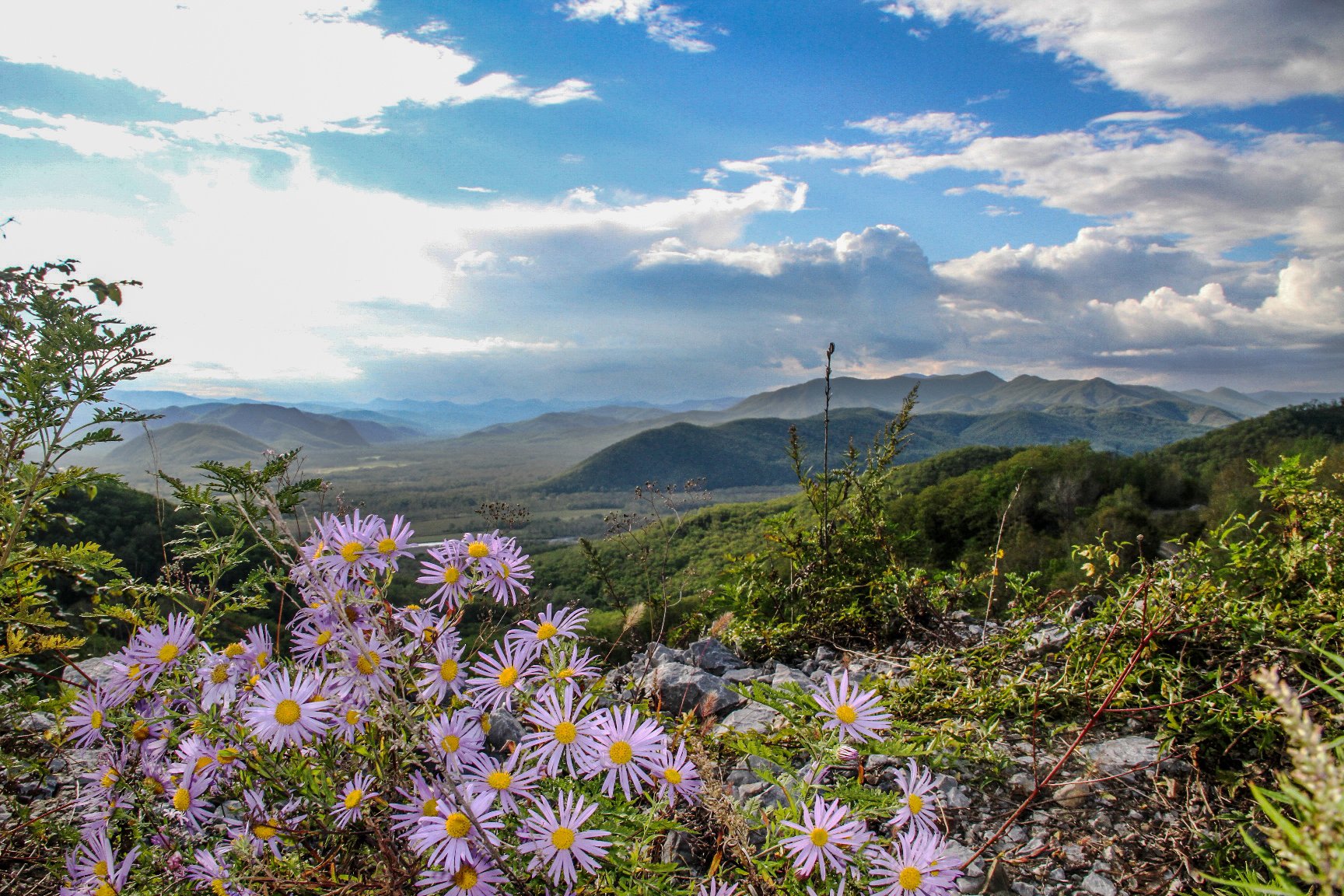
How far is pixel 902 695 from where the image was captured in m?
2.67

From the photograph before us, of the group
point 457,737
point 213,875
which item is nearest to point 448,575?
point 457,737

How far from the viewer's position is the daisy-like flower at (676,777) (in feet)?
5.14

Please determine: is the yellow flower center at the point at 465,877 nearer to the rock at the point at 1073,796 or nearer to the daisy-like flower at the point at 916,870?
the daisy-like flower at the point at 916,870

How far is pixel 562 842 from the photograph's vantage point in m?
1.42

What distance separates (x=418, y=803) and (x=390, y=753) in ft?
0.46

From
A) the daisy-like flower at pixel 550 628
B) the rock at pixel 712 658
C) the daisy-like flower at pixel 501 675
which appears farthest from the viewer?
the rock at pixel 712 658

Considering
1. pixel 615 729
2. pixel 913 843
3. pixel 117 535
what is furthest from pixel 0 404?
pixel 117 535

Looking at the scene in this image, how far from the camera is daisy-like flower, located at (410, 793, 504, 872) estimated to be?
1.37 m

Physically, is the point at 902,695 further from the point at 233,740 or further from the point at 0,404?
the point at 0,404

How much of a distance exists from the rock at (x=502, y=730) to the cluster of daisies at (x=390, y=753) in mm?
842

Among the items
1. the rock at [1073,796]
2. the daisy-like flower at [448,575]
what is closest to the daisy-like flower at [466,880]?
the daisy-like flower at [448,575]

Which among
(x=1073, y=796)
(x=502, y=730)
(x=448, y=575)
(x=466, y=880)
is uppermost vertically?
(x=448, y=575)

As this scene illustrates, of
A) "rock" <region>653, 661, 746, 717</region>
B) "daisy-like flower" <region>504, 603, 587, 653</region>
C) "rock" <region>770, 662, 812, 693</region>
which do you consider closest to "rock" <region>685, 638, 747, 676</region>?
"rock" <region>770, 662, 812, 693</region>

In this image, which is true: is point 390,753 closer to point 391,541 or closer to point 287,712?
point 287,712
